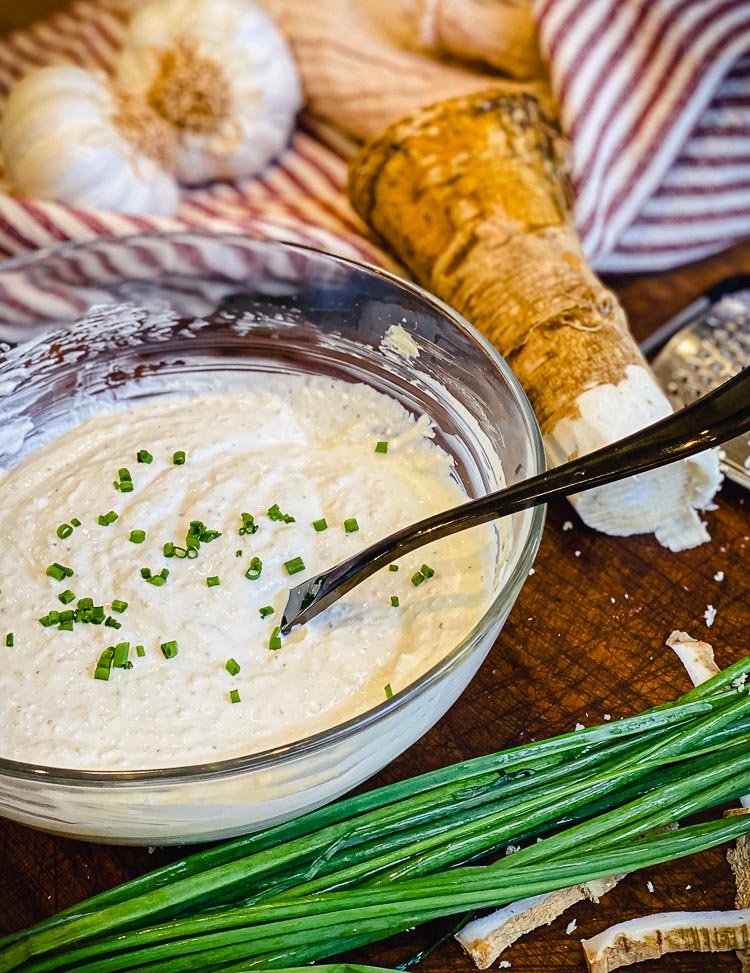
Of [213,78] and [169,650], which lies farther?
[213,78]

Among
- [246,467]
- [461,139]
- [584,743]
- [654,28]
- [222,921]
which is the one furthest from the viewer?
[654,28]

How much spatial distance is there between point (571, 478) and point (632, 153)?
957mm

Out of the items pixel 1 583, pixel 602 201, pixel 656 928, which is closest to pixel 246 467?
pixel 1 583

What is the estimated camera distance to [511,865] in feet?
3.21

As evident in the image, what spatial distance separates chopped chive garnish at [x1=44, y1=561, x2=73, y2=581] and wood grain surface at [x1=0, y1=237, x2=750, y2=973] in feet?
0.89

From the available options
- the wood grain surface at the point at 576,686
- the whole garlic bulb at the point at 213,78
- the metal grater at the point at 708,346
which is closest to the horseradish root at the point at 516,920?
the wood grain surface at the point at 576,686

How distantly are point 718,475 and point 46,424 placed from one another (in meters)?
0.89

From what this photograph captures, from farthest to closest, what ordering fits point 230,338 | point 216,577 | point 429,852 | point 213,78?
point 213,78 → point 230,338 → point 216,577 → point 429,852

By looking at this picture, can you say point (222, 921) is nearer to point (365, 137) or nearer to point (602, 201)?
point (602, 201)

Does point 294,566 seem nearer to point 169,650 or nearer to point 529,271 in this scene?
point 169,650

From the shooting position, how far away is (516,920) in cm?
100

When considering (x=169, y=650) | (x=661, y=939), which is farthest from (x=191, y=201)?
(x=661, y=939)

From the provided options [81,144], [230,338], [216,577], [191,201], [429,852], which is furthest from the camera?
[191,201]

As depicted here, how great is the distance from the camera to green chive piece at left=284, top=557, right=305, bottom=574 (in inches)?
44.8
